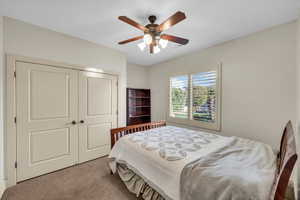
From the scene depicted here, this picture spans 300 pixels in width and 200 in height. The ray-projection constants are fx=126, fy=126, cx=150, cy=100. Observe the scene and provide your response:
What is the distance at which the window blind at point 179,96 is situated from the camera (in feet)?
11.0

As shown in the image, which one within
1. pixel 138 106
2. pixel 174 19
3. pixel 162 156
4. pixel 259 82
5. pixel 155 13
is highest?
pixel 155 13

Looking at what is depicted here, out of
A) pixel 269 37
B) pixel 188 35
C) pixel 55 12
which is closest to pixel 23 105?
pixel 55 12

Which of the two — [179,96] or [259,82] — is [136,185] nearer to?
[179,96]

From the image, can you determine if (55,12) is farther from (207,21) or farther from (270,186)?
(270,186)

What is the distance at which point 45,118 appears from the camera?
221 cm

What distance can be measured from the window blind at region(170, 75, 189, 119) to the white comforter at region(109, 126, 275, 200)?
1329mm

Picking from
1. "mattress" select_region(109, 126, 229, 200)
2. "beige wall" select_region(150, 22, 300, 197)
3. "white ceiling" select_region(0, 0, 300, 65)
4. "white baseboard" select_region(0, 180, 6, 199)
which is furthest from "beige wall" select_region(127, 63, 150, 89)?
"white baseboard" select_region(0, 180, 6, 199)

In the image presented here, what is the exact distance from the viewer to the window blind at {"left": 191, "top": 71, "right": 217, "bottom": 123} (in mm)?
2820

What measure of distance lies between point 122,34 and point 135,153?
207 cm

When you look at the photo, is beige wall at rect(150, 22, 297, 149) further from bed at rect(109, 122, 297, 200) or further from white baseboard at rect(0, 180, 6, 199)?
white baseboard at rect(0, 180, 6, 199)

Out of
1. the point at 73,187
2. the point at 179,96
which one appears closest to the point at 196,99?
the point at 179,96

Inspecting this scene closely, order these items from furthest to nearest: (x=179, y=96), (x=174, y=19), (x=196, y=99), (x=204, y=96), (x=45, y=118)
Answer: (x=179, y=96)
(x=196, y=99)
(x=204, y=96)
(x=45, y=118)
(x=174, y=19)

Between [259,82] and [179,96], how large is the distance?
1.74m

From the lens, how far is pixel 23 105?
6.59 ft
